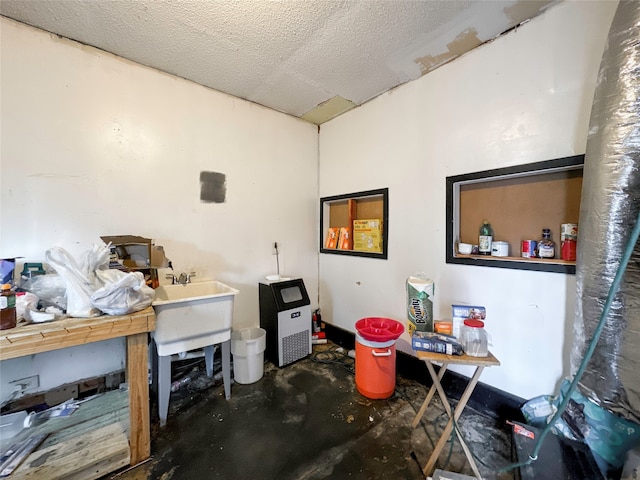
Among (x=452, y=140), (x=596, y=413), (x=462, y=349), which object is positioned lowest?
(x=596, y=413)

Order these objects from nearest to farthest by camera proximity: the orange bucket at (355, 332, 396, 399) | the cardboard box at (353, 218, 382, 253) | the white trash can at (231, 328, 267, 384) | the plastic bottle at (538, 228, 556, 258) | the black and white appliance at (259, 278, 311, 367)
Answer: the plastic bottle at (538, 228, 556, 258) < the orange bucket at (355, 332, 396, 399) < the white trash can at (231, 328, 267, 384) < the black and white appliance at (259, 278, 311, 367) < the cardboard box at (353, 218, 382, 253)

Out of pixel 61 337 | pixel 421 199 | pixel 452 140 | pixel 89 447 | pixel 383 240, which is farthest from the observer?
pixel 383 240

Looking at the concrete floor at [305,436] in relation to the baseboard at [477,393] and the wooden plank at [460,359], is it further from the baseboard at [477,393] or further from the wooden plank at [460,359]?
the wooden plank at [460,359]

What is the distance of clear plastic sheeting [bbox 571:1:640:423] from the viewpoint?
3.59 ft

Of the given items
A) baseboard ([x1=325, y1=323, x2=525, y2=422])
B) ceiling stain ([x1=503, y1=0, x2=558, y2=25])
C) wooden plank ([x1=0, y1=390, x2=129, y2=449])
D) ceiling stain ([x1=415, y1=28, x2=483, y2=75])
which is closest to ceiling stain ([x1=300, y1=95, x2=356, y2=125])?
ceiling stain ([x1=415, y1=28, x2=483, y2=75])

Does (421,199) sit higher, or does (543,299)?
(421,199)

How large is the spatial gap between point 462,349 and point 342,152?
2238 mm

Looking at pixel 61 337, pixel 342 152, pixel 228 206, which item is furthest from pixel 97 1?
pixel 342 152

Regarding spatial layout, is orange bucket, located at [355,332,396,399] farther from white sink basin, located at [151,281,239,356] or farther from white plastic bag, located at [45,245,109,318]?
white plastic bag, located at [45,245,109,318]

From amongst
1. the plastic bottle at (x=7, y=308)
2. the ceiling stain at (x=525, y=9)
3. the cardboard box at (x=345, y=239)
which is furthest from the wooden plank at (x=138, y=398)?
the ceiling stain at (x=525, y=9)

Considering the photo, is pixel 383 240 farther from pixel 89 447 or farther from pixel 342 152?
pixel 89 447

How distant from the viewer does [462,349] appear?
1.27 meters

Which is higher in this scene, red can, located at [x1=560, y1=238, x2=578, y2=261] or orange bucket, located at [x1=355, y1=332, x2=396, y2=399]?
red can, located at [x1=560, y1=238, x2=578, y2=261]

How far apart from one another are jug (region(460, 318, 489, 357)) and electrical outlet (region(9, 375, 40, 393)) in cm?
266
